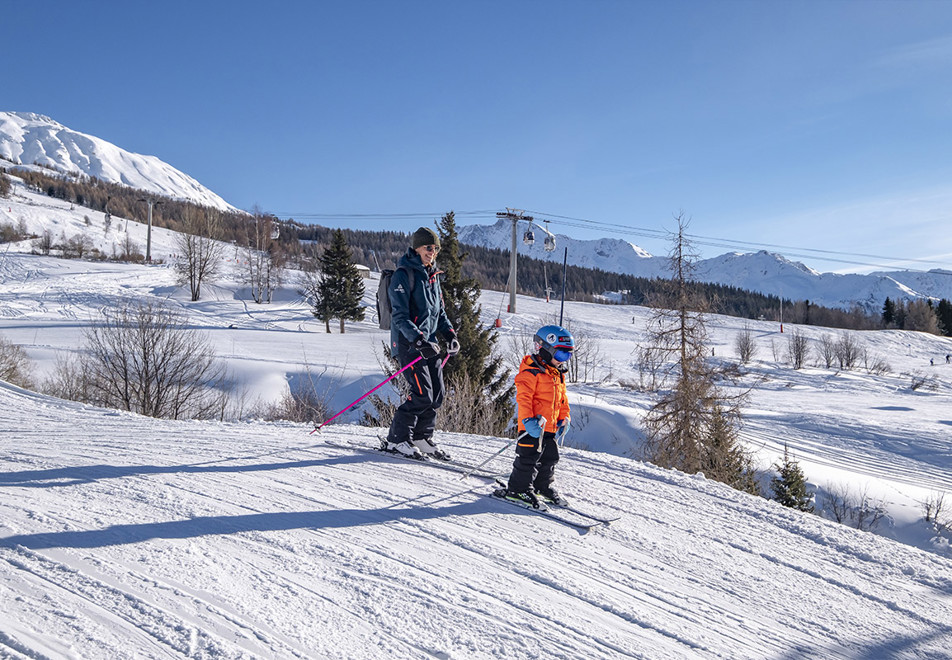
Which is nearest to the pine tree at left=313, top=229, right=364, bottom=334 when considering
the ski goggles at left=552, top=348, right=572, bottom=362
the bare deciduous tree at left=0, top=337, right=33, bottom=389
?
the bare deciduous tree at left=0, top=337, right=33, bottom=389

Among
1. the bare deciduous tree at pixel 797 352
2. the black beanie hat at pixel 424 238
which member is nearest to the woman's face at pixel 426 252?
the black beanie hat at pixel 424 238

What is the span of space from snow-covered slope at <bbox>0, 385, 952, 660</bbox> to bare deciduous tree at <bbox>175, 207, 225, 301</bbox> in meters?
46.8

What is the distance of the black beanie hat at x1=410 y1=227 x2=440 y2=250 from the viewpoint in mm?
5363

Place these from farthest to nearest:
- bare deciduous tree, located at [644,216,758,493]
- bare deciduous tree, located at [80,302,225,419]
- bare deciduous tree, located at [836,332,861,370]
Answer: bare deciduous tree, located at [836,332,861,370]
bare deciduous tree, located at [80,302,225,419]
bare deciduous tree, located at [644,216,758,493]

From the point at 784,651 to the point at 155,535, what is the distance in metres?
3.97

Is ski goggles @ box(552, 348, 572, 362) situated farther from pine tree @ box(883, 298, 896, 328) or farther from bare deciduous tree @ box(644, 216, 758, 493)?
pine tree @ box(883, 298, 896, 328)

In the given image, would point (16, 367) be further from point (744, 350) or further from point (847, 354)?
point (847, 354)

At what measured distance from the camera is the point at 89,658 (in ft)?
7.57

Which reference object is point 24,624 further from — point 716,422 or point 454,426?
point 716,422

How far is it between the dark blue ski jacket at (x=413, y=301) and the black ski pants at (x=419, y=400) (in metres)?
0.25

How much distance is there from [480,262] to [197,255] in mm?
90774

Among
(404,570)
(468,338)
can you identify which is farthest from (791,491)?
(404,570)

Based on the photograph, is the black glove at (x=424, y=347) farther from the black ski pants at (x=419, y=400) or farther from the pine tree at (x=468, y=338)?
the pine tree at (x=468, y=338)

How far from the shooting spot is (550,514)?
14.6 feet
